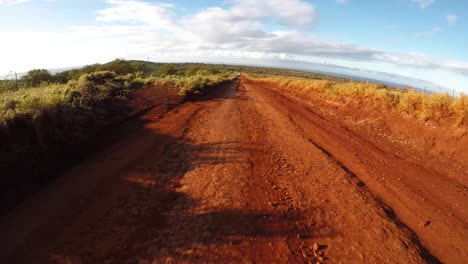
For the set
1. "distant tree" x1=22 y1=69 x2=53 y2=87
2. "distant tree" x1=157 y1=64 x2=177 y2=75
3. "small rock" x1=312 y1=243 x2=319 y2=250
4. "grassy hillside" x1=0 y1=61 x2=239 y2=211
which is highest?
"distant tree" x1=157 y1=64 x2=177 y2=75

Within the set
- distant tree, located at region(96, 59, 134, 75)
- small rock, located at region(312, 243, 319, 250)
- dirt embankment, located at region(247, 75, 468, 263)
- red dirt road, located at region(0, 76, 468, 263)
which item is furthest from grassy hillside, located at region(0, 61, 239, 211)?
distant tree, located at region(96, 59, 134, 75)

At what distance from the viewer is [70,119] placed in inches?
322

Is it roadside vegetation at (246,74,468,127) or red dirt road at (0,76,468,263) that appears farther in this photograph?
roadside vegetation at (246,74,468,127)

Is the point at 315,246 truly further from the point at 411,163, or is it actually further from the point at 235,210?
the point at 411,163

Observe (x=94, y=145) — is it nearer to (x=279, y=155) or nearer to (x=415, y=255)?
(x=279, y=155)

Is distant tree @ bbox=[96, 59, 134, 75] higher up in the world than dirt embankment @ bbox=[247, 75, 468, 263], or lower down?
higher up

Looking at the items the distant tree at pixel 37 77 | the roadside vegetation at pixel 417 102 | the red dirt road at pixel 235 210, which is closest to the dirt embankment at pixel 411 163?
the red dirt road at pixel 235 210

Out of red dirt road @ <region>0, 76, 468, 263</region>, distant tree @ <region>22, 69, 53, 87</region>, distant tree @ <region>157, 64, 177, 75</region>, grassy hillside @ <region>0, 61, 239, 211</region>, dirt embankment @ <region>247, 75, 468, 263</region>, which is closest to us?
red dirt road @ <region>0, 76, 468, 263</region>

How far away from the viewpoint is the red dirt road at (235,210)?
158 inches

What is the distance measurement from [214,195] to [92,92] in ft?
30.2

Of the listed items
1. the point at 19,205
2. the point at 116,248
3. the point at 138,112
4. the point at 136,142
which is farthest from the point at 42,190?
the point at 138,112

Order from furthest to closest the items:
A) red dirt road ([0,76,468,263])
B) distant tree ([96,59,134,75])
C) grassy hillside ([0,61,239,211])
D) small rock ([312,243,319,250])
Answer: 1. distant tree ([96,59,134,75])
2. grassy hillside ([0,61,239,211])
3. small rock ([312,243,319,250])
4. red dirt road ([0,76,468,263])

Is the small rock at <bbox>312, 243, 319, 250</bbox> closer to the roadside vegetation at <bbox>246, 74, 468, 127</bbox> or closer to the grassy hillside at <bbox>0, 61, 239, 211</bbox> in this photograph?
the grassy hillside at <bbox>0, 61, 239, 211</bbox>

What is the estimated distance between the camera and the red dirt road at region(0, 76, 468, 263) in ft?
13.2
